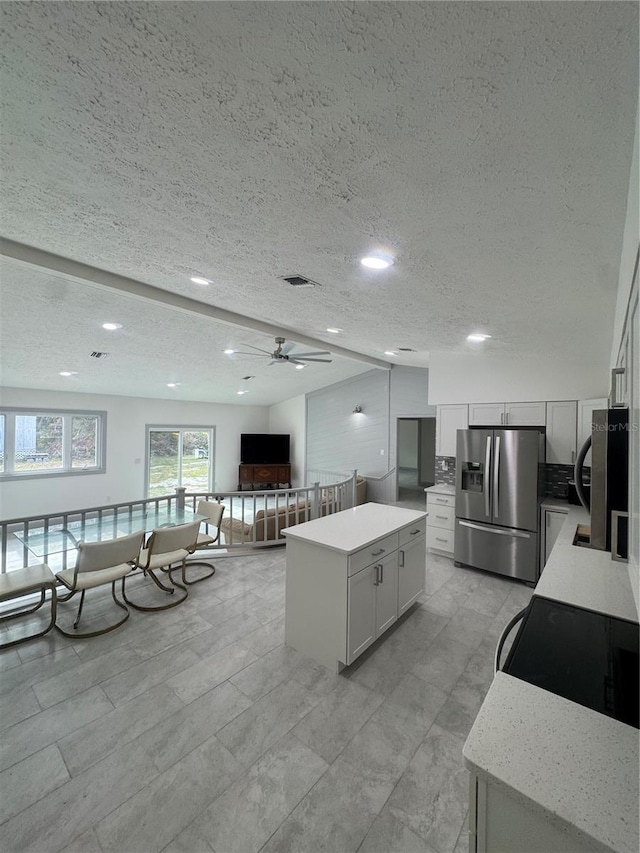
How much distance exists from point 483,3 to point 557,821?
61.6 inches

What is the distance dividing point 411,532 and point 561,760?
2263mm

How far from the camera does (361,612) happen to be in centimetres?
245

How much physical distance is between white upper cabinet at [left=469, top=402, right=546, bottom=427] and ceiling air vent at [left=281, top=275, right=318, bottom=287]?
10.2 feet

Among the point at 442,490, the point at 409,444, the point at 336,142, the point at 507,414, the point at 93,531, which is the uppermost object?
the point at 336,142

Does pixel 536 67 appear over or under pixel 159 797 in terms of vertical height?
over

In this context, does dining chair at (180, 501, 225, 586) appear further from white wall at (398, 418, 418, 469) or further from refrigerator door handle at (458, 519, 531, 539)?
white wall at (398, 418, 418, 469)

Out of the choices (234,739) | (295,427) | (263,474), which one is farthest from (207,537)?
(295,427)

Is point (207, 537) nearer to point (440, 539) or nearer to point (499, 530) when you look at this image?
point (440, 539)

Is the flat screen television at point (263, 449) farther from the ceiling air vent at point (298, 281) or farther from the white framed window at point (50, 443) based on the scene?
the ceiling air vent at point (298, 281)

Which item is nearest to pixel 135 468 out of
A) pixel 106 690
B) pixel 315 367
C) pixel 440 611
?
pixel 315 367

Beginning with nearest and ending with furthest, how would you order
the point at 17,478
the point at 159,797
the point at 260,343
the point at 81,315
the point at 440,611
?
the point at 159,797 < the point at 440,611 < the point at 81,315 < the point at 260,343 < the point at 17,478

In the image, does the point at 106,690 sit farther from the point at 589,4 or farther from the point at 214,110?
the point at 589,4

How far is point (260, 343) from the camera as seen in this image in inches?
215

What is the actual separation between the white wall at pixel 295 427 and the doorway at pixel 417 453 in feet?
9.05
